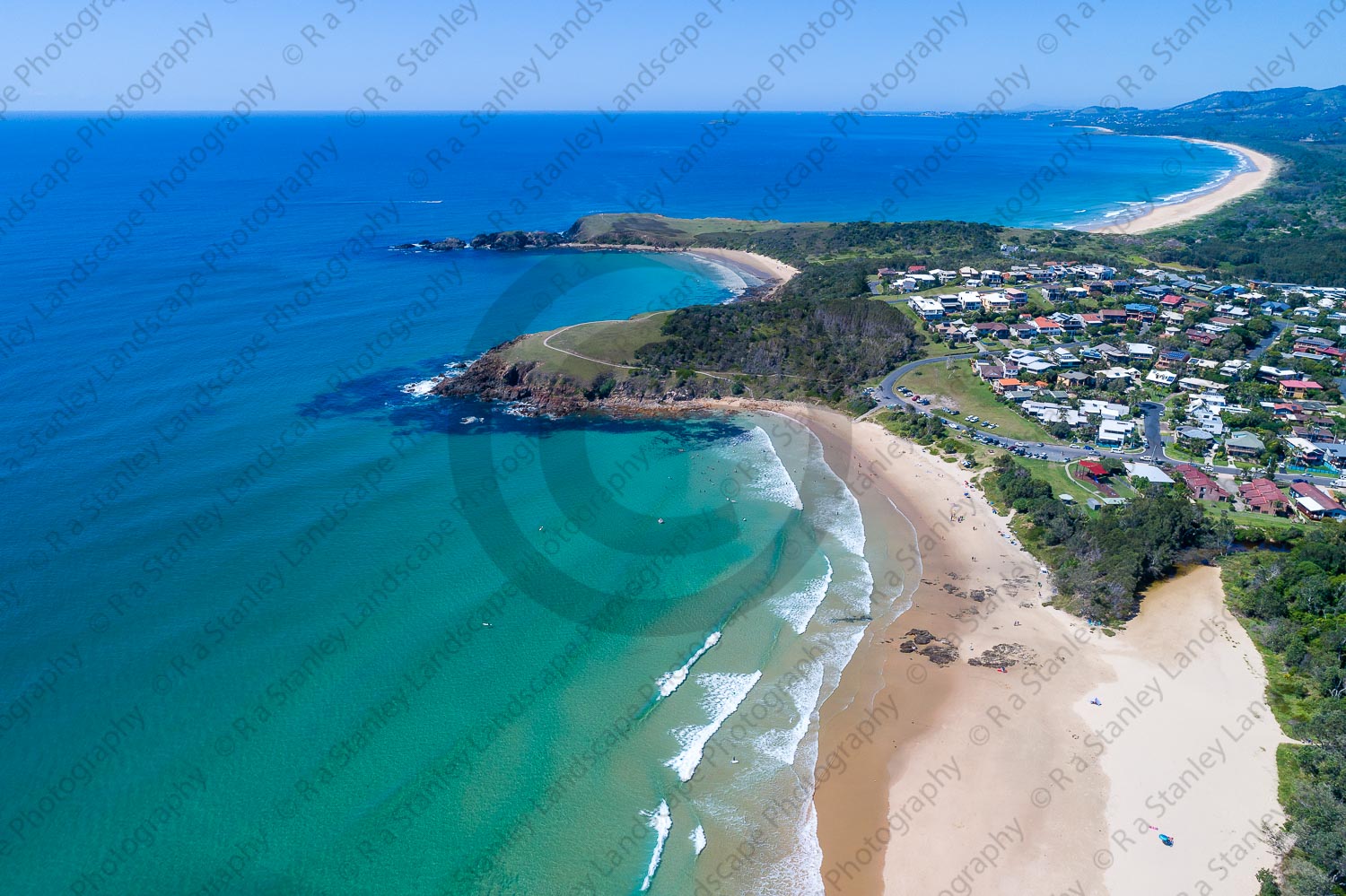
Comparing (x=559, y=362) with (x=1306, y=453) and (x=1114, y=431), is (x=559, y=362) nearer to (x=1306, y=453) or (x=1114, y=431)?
(x=1114, y=431)

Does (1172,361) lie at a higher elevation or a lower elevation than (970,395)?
lower

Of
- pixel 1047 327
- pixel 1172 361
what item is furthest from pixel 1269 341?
pixel 1047 327

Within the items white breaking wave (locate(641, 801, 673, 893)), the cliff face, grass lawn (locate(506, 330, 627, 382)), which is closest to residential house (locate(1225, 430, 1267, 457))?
the cliff face

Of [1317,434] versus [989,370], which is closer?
[1317,434]

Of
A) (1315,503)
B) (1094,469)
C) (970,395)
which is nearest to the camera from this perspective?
(1315,503)

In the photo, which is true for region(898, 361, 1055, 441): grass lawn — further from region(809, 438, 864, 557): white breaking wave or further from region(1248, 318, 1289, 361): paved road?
region(1248, 318, 1289, 361): paved road

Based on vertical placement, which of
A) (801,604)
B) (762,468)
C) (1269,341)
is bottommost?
(1269,341)

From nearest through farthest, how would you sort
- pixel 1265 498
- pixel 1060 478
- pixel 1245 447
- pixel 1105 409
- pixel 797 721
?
1. pixel 797 721
2. pixel 1265 498
3. pixel 1060 478
4. pixel 1245 447
5. pixel 1105 409
